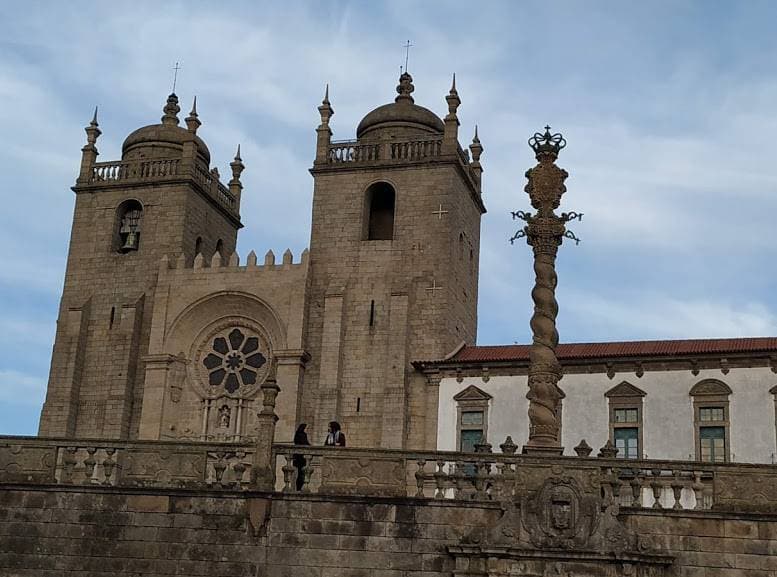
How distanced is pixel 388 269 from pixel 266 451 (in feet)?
69.9

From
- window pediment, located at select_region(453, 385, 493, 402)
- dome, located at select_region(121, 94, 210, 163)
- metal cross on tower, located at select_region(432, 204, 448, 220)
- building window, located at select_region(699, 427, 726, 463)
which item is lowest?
building window, located at select_region(699, 427, 726, 463)

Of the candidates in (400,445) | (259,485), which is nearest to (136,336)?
(400,445)

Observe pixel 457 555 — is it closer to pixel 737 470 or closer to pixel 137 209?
pixel 737 470

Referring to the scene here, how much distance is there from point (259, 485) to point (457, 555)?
141 inches

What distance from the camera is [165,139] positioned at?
47406 millimetres

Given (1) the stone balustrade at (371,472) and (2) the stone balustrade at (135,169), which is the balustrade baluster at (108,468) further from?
(2) the stone balustrade at (135,169)

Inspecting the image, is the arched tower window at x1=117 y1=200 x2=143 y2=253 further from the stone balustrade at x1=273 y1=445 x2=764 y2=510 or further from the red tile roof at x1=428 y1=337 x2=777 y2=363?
the stone balustrade at x1=273 y1=445 x2=764 y2=510

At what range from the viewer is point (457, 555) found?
1928 centimetres

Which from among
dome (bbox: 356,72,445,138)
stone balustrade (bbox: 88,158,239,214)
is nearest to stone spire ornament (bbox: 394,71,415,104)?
dome (bbox: 356,72,445,138)

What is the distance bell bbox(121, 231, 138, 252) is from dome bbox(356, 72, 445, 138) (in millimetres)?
9315

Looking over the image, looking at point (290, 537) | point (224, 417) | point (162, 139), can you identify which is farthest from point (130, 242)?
point (290, 537)

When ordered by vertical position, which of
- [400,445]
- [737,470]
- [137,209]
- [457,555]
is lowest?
[457,555]

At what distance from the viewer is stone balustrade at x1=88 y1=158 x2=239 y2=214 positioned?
149ft

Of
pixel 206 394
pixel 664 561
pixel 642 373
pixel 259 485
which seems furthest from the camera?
pixel 206 394
